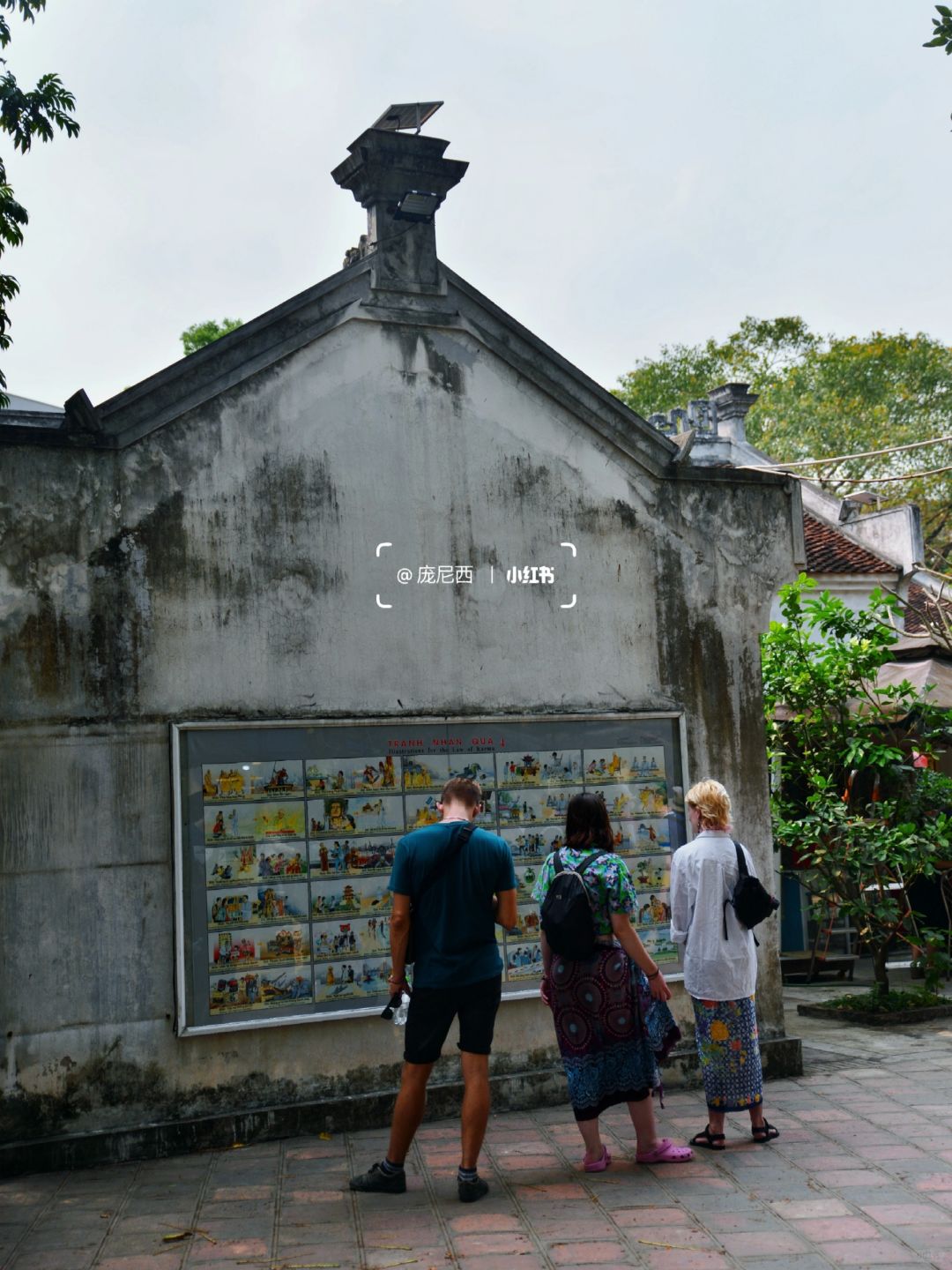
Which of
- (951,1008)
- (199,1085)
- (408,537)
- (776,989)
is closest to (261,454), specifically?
(408,537)

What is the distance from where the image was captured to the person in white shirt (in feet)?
21.7

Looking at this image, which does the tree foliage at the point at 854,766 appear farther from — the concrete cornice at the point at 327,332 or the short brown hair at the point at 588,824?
the short brown hair at the point at 588,824

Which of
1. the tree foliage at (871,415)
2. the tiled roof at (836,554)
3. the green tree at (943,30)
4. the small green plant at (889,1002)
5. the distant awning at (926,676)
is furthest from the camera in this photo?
the tree foliage at (871,415)

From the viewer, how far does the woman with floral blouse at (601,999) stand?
6172 mm

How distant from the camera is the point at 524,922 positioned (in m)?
7.82

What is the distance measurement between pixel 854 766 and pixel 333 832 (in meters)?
5.63

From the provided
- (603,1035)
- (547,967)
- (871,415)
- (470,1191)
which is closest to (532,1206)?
(470,1191)

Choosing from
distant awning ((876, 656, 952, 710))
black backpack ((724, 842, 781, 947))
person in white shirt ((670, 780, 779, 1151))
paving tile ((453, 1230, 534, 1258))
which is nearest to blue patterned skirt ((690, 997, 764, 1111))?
person in white shirt ((670, 780, 779, 1151))

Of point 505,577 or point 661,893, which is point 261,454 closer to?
point 505,577

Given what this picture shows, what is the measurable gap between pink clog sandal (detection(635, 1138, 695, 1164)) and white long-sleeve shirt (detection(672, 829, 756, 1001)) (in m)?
0.73

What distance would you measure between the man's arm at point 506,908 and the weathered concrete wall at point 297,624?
1.82m

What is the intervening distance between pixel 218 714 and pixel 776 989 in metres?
3.99

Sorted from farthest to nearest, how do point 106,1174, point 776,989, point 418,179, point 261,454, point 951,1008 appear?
point 951,1008, point 776,989, point 418,179, point 261,454, point 106,1174

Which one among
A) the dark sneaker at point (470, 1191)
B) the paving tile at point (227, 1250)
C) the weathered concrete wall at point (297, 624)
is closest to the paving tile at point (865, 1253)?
the dark sneaker at point (470, 1191)
